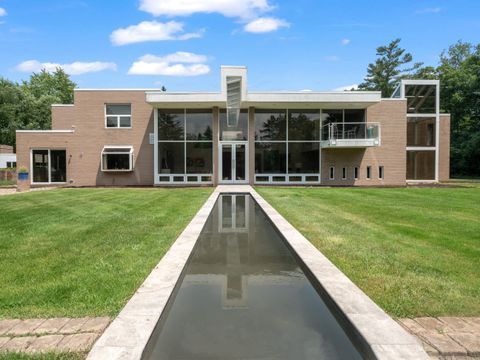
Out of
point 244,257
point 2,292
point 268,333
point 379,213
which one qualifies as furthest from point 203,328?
point 379,213

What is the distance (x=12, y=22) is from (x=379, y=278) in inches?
658

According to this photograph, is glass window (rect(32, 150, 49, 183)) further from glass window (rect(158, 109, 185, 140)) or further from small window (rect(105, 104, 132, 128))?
glass window (rect(158, 109, 185, 140))

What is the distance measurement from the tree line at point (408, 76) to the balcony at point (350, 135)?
21750 mm

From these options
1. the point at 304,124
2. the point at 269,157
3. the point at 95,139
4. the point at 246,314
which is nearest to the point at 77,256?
the point at 246,314

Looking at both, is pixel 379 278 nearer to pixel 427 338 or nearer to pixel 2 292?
pixel 427 338

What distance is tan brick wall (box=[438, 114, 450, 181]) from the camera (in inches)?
1087

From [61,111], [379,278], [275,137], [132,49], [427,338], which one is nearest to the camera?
[427,338]

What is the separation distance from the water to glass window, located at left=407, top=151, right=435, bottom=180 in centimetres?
2256

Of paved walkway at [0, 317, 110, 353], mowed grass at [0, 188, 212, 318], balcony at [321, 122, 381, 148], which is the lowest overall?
paved walkway at [0, 317, 110, 353]

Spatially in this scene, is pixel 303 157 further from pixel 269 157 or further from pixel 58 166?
pixel 58 166

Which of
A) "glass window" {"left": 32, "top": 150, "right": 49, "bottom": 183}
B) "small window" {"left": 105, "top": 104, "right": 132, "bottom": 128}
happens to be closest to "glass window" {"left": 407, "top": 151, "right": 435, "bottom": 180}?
"small window" {"left": 105, "top": 104, "right": 132, "bottom": 128}

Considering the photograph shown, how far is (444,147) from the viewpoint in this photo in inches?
1085

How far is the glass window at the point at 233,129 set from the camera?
912 inches

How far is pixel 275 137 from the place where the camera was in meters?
23.3
